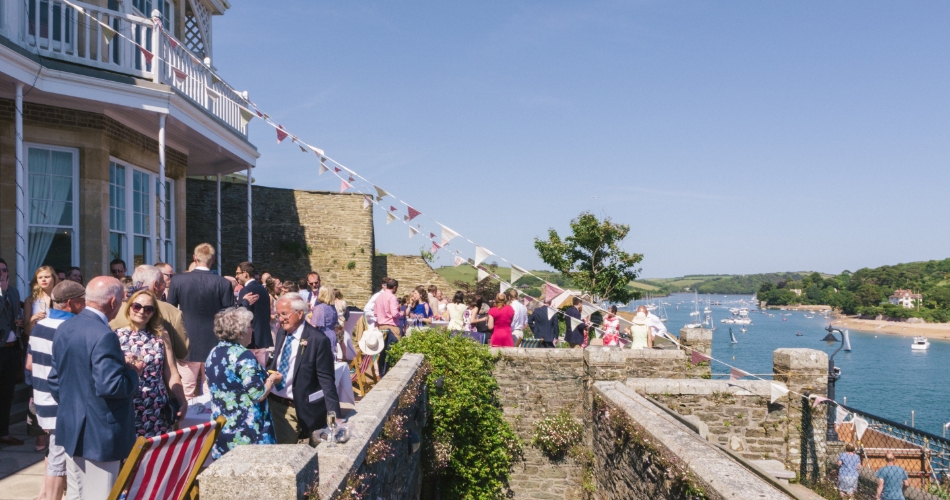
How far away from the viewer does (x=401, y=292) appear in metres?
23.3

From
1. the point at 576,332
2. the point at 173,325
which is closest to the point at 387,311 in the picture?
the point at 576,332

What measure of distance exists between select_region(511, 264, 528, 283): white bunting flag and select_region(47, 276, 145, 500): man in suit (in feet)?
30.9

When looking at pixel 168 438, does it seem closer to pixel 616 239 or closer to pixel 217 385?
pixel 217 385

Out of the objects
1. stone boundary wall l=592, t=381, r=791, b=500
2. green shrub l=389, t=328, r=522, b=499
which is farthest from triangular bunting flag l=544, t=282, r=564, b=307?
stone boundary wall l=592, t=381, r=791, b=500

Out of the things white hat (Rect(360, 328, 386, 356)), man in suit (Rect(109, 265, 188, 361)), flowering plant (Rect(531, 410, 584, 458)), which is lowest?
flowering plant (Rect(531, 410, 584, 458))

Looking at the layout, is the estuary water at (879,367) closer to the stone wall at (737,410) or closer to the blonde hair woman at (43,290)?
the stone wall at (737,410)

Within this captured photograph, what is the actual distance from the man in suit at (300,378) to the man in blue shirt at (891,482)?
6.98 m

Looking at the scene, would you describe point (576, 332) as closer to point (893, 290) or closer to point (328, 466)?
point (328, 466)

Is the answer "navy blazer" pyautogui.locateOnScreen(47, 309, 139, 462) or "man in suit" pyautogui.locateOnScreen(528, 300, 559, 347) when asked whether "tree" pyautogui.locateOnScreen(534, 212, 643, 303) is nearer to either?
"man in suit" pyautogui.locateOnScreen(528, 300, 559, 347)

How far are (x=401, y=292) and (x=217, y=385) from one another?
1890 cm

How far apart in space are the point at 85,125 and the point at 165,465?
804cm

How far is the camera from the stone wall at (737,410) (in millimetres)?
10359

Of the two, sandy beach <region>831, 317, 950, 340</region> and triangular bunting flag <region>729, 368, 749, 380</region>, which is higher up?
triangular bunting flag <region>729, 368, 749, 380</region>

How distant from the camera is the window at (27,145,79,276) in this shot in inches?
375
